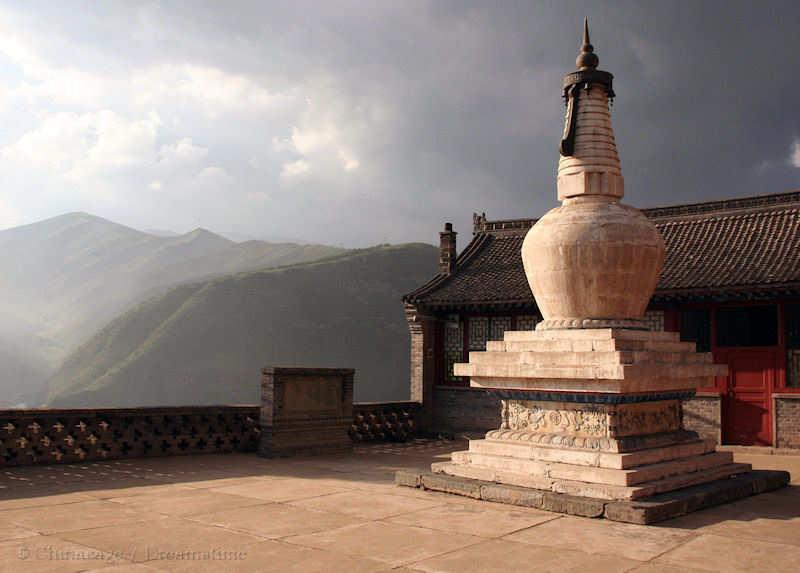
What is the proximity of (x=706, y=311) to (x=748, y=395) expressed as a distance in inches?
83.1

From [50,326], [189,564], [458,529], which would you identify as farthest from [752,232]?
[50,326]

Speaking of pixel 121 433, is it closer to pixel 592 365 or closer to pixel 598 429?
pixel 598 429

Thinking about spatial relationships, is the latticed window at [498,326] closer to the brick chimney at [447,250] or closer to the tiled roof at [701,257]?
the tiled roof at [701,257]

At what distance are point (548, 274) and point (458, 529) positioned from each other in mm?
3902

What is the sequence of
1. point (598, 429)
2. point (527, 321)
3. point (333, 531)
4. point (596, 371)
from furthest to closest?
point (527, 321) → point (598, 429) → point (596, 371) → point (333, 531)

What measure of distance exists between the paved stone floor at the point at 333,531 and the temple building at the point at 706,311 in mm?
6365

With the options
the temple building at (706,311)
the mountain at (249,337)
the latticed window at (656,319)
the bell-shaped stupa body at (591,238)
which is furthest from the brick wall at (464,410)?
the mountain at (249,337)

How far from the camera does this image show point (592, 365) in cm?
903

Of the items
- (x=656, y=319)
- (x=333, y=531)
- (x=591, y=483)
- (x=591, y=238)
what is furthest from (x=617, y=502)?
(x=656, y=319)

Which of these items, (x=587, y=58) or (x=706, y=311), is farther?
(x=706, y=311)

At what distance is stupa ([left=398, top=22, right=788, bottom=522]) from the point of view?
9031 millimetres

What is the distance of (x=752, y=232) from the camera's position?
18938 mm

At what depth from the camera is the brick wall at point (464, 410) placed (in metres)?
20.1

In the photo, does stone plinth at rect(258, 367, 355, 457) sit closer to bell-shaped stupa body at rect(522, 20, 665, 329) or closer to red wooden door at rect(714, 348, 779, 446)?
bell-shaped stupa body at rect(522, 20, 665, 329)
